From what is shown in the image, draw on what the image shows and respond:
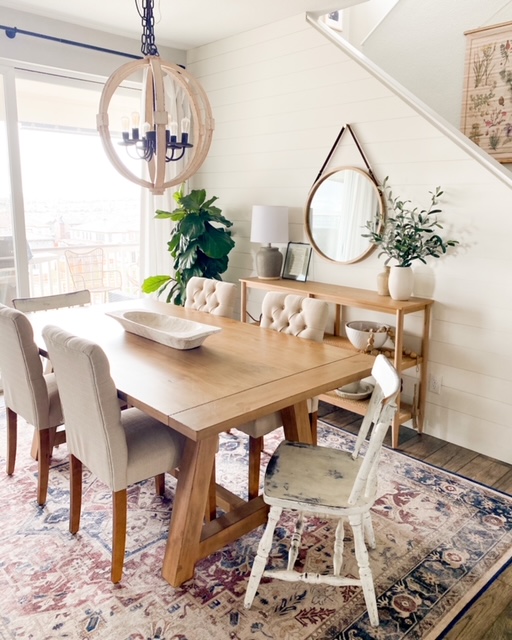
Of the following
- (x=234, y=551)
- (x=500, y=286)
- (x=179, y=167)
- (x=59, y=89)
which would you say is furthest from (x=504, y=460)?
(x=59, y=89)

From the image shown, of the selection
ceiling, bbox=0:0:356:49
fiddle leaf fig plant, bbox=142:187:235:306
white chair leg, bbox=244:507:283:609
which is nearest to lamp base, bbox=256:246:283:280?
fiddle leaf fig plant, bbox=142:187:235:306

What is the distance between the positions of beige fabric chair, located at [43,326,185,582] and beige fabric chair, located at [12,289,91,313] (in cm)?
124

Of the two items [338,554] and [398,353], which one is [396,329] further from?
[338,554]

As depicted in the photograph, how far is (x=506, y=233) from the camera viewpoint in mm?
2826

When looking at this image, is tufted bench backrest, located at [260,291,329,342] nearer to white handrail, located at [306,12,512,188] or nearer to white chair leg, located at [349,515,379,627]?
white chair leg, located at [349,515,379,627]

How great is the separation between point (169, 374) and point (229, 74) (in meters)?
3.17

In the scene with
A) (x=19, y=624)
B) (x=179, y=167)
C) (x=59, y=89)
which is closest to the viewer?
(x=19, y=624)

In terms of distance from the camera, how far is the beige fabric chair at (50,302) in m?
3.09

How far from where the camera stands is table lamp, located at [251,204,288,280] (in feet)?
12.4

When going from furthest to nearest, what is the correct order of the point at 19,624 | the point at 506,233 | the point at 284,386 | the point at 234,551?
1. the point at 506,233
2. the point at 234,551
3. the point at 284,386
4. the point at 19,624

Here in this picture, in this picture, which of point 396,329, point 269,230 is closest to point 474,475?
point 396,329

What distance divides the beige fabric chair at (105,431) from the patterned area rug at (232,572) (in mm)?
206

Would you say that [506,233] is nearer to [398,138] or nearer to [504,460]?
[398,138]

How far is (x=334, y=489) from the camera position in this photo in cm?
179
